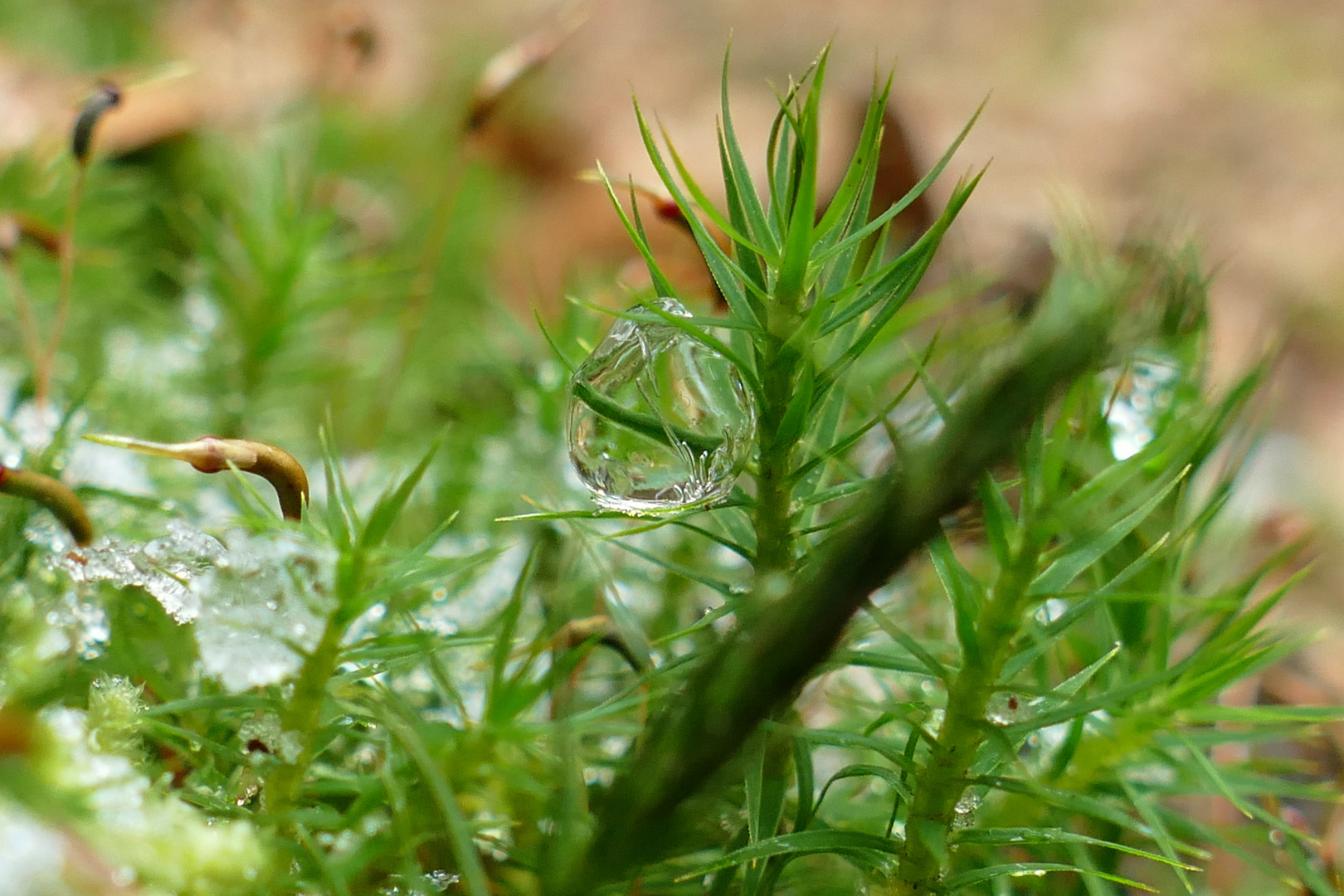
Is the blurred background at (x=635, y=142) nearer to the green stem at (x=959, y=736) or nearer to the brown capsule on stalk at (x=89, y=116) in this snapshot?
the brown capsule on stalk at (x=89, y=116)

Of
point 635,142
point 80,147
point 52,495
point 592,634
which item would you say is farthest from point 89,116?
point 635,142

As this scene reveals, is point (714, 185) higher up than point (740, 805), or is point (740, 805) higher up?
point (714, 185)

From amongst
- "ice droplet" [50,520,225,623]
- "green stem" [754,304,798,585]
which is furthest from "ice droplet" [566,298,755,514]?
"ice droplet" [50,520,225,623]

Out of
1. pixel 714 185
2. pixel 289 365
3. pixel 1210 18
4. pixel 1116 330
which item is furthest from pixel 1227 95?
pixel 1116 330

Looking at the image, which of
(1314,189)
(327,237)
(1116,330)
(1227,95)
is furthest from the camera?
(1227,95)

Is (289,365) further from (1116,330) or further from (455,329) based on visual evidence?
(1116,330)

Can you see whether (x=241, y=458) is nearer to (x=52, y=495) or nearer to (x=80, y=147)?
(x=52, y=495)

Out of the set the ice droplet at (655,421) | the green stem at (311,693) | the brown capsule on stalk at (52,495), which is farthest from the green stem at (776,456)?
the brown capsule on stalk at (52,495)
